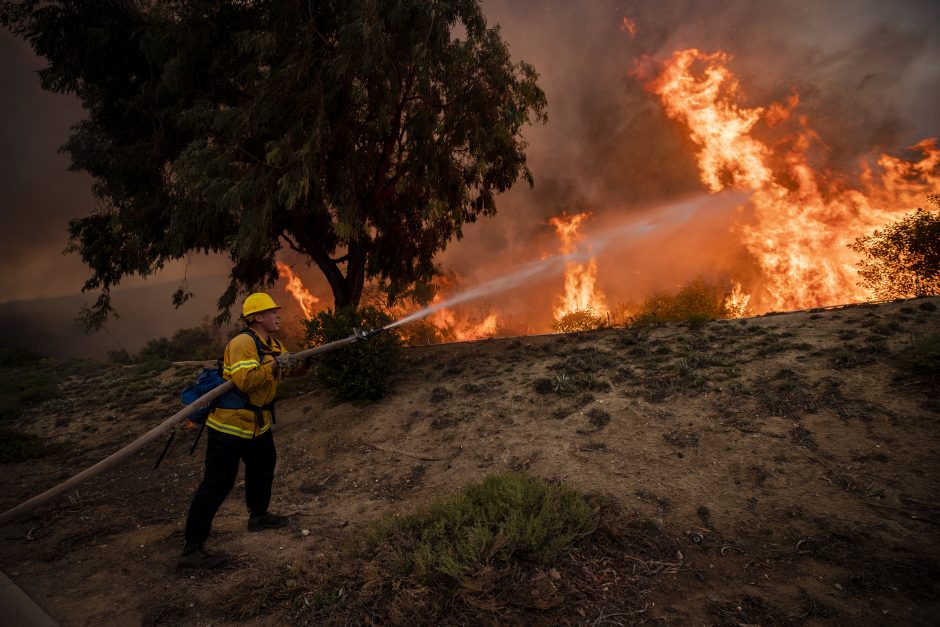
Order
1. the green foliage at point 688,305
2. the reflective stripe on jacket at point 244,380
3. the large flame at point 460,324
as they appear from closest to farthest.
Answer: the reflective stripe on jacket at point 244,380 → the green foliage at point 688,305 → the large flame at point 460,324

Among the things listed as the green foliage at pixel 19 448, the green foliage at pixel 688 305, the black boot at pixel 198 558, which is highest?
the green foliage at pixel 688 305

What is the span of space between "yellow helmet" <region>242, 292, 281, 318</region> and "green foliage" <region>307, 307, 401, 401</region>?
4.26 metres

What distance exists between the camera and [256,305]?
4.91 meters

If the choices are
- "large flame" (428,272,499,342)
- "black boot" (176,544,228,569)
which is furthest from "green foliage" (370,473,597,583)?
"large flame" (428,272,499,342)

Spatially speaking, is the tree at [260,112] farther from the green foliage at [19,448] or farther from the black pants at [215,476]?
the black pants at [215,476]

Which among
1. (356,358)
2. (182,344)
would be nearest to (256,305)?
(356,358)

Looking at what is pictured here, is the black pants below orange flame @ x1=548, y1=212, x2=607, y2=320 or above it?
below

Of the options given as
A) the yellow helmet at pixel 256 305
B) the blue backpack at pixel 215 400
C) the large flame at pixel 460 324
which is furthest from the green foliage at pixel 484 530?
the large flame at pixel 460 324

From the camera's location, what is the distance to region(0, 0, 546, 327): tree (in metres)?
9.51

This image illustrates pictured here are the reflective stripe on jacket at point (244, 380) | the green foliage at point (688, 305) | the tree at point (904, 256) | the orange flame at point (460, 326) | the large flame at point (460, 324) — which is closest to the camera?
the reflective stripe on jacket at point (244, 380)

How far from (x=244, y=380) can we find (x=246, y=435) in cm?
65

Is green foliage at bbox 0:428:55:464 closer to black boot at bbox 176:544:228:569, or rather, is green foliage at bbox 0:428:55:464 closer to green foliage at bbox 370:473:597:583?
black boot at bbox 176:544:228:569

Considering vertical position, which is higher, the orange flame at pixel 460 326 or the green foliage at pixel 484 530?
the orange flame at pixel 460 326

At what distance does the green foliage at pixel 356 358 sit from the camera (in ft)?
30.3
